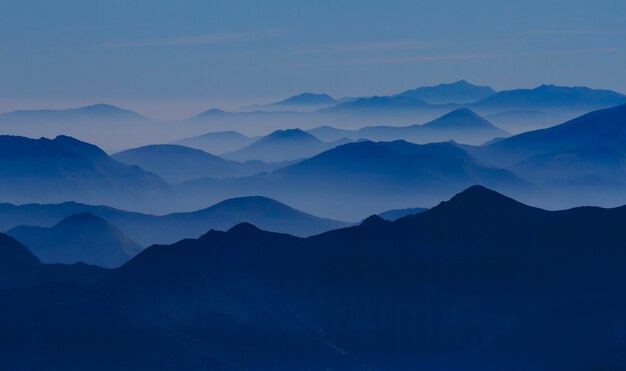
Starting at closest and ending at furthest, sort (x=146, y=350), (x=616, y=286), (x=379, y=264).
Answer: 1. (x=146, y=350)
2. (x=616, y=286)
3. (x=379, y=264)

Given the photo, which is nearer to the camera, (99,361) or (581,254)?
(99,361)

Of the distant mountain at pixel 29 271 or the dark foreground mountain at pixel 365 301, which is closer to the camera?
the dark foreground mountain at pixel 365 301

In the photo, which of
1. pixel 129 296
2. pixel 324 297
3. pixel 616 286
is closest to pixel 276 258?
pixel 324 297

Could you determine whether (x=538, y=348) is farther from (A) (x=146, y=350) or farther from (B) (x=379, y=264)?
(A) (x=146, y=350)

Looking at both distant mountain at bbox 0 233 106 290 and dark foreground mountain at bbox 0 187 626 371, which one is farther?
distant mountain at bbox 0 233 106 290

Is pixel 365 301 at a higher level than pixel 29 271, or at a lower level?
lower
